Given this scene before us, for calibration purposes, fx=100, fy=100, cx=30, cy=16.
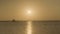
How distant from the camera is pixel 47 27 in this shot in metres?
0.83

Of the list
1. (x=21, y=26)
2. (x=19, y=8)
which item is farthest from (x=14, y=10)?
(x=21, y=26)

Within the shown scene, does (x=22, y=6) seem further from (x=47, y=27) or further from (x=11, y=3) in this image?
(x=47, y=27)

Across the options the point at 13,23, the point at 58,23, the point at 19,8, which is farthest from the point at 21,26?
the point at 58,23

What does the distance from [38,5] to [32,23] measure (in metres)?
0.19

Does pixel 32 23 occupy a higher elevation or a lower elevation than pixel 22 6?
lower

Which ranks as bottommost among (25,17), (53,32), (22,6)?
(53,32)

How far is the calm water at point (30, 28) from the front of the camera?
0.83m

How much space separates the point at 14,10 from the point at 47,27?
0.33 metres

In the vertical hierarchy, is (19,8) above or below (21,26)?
above

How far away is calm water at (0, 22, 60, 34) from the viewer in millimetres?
827

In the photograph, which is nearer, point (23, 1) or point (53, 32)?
point (53, 32)

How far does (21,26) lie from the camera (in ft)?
2.76

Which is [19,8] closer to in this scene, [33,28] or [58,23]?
[33,28]

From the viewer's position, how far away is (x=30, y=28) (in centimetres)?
84
